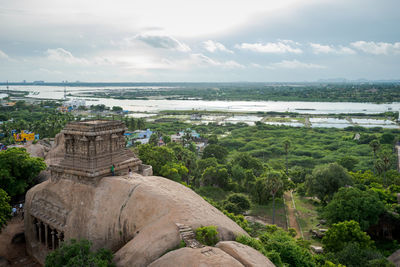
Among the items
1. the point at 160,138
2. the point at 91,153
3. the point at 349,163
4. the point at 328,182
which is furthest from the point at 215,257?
the point at 160,138

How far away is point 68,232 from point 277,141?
6854 centimetres

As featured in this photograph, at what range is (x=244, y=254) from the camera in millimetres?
13852

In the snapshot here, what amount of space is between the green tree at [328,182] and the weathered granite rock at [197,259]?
30.0 metres

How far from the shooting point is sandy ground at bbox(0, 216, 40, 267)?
22.0m

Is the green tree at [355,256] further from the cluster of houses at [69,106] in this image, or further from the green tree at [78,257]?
the cluster of houses at [69,106]

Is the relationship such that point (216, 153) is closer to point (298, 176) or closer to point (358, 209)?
point (298, 176)

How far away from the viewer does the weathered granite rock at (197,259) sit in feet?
41.9

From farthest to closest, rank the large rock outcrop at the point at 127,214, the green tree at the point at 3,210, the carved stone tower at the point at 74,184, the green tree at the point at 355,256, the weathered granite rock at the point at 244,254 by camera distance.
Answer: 1. the green tree at the point at 355,256
2. the green tree at the point at 3,210
3. the carved stone tower at the point at 74,184
4. the large rock outcrop at the point at 127,214
5. the weathered granite rock at the point at 244,254

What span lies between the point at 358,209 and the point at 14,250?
30647 millimetres

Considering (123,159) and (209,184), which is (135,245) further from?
(209,184)

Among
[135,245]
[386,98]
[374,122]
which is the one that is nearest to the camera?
[135,245]

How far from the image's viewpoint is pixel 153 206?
57.2 feet

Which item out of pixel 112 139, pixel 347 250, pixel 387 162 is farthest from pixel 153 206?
pixel 387 162

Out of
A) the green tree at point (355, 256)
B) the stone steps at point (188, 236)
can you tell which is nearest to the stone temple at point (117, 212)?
the stone steps at point (188, 236)
